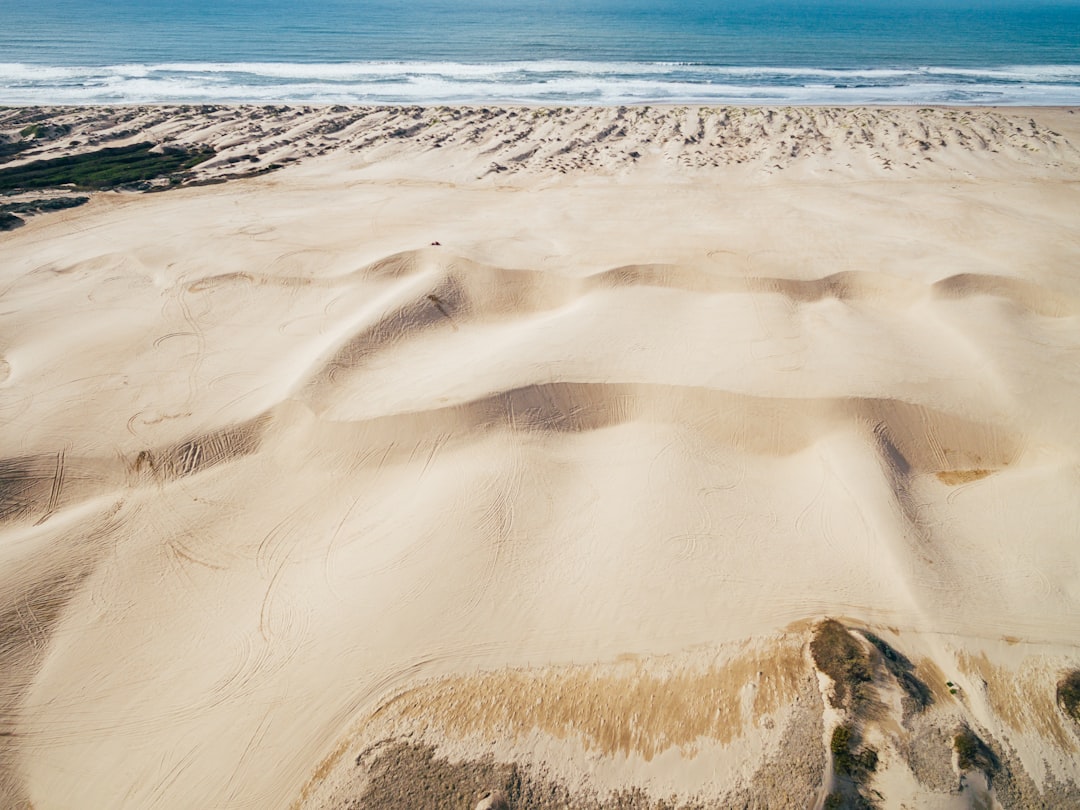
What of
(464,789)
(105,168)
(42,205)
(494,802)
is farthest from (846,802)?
(105,168)

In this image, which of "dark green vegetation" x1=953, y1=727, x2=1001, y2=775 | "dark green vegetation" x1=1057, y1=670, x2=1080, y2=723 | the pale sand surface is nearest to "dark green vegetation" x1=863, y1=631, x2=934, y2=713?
the pale sand surface

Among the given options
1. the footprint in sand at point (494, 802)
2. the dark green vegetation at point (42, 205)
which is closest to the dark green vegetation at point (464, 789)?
the footprint in sand at point (494, 802)

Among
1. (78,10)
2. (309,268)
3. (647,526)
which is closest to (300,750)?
(647,526)

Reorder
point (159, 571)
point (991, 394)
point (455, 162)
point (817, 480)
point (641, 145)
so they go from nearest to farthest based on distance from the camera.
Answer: point (159, 571) < point (817, 480) < point (991, 394) < point (455, 162) < point (641, 145)

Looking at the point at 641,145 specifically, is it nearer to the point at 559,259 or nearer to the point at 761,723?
the point at 559,259

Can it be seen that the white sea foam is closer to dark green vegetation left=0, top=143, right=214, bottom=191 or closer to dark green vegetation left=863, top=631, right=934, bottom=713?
dark green vegetation left=0, top=143, right=214, bottom=191

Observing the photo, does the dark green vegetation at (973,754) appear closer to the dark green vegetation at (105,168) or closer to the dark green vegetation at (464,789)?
the dark green vegetation at (464,789)

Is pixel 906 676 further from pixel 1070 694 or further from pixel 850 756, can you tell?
pixel 1070 694
